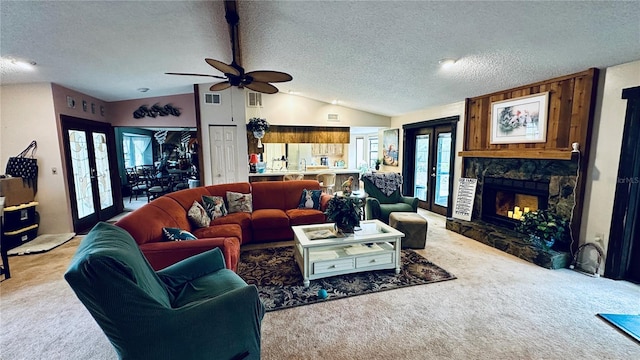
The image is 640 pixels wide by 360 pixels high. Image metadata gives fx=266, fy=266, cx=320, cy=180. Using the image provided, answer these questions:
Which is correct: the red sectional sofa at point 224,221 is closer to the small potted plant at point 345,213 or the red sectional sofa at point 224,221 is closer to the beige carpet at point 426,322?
the beige carpet at point 426,322

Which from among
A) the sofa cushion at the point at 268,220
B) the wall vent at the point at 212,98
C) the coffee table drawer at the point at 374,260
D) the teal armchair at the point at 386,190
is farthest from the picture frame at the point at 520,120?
the wall vent at the point at 212,98

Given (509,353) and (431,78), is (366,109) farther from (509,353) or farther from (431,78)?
(509,353)

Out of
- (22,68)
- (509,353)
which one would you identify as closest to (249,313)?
(509,353)

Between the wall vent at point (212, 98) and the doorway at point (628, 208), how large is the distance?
20.7ft

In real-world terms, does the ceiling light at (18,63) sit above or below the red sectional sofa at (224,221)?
above

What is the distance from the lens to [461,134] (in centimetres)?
502

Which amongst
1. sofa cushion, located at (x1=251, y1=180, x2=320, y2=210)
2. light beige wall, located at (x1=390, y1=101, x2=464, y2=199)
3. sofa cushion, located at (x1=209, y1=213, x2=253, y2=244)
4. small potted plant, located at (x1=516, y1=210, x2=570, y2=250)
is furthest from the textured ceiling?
sofa cushion, located at (x1=209, y1=213, x2=253, y2=244)

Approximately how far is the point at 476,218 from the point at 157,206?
4.85m

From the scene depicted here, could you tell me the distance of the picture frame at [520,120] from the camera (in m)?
3.56

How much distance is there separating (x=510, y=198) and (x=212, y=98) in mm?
5984

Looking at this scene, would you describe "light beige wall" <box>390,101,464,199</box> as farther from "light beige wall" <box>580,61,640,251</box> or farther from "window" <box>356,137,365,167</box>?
"window" <box>356,137,365,167</box>

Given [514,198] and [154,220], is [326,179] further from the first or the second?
[154,220]

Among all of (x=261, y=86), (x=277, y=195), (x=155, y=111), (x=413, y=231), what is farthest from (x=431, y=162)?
(x=155, y=111)

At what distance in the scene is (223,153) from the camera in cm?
601
